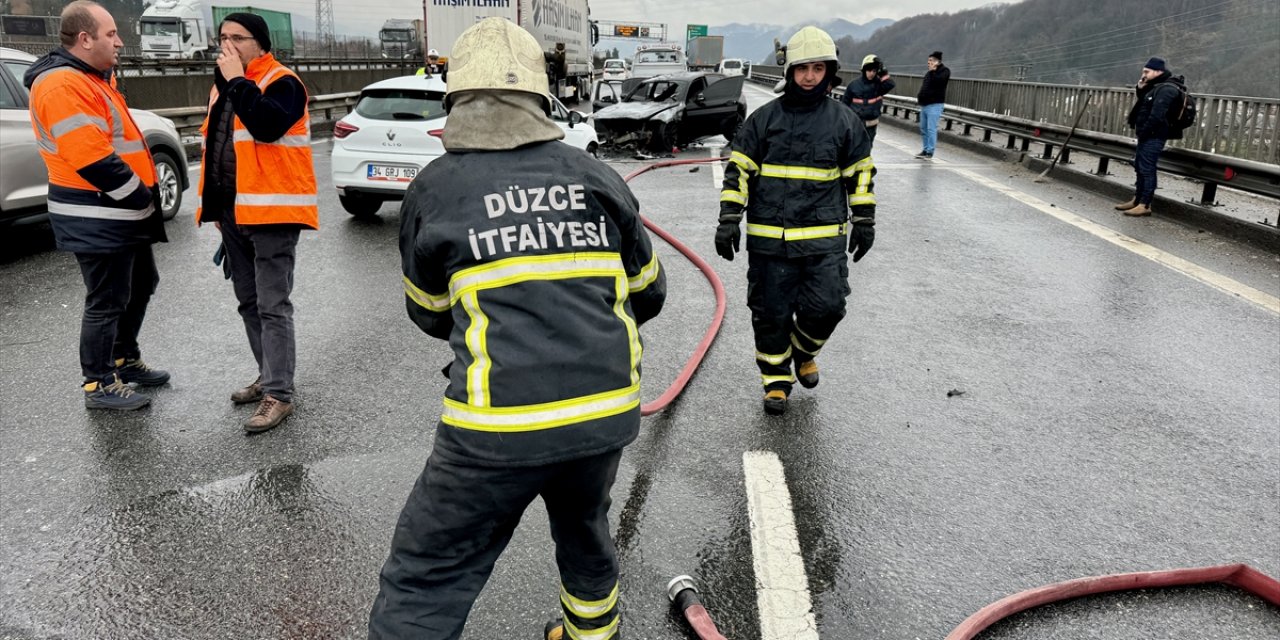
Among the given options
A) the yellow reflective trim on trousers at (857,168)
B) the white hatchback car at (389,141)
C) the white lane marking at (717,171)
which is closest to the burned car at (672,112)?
the white lane marking at (717,171)

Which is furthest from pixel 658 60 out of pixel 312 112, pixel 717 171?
pixel 717 171

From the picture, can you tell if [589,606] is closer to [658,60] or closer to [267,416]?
[267,416]

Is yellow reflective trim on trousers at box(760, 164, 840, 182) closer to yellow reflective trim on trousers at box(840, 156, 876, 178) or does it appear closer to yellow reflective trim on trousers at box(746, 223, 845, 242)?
yellow reflective trim on trousers at box(840, 156, 876, 178)

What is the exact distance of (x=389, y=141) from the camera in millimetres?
9000

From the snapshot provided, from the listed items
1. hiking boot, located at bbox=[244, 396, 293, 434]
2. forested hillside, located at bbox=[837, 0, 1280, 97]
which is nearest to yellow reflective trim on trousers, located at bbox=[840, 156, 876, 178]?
hiking boot, located at bbox=[244, 396, 293, 434]

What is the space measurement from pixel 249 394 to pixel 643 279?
2986 mm

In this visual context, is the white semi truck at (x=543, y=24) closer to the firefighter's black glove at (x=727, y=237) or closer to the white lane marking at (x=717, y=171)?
the white lane marking at (x=717, y=171)

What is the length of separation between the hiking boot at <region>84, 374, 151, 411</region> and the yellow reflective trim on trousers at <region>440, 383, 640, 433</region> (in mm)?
3167

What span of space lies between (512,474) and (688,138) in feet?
54.5

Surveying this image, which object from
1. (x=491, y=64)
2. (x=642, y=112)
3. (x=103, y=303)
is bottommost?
(x=103, y=303)

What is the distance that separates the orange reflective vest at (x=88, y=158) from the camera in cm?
393

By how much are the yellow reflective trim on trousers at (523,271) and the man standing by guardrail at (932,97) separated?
14621 millimetres

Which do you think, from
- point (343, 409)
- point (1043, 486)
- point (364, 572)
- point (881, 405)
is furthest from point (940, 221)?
point (364, 572)

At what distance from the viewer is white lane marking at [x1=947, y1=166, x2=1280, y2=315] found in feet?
22.2
